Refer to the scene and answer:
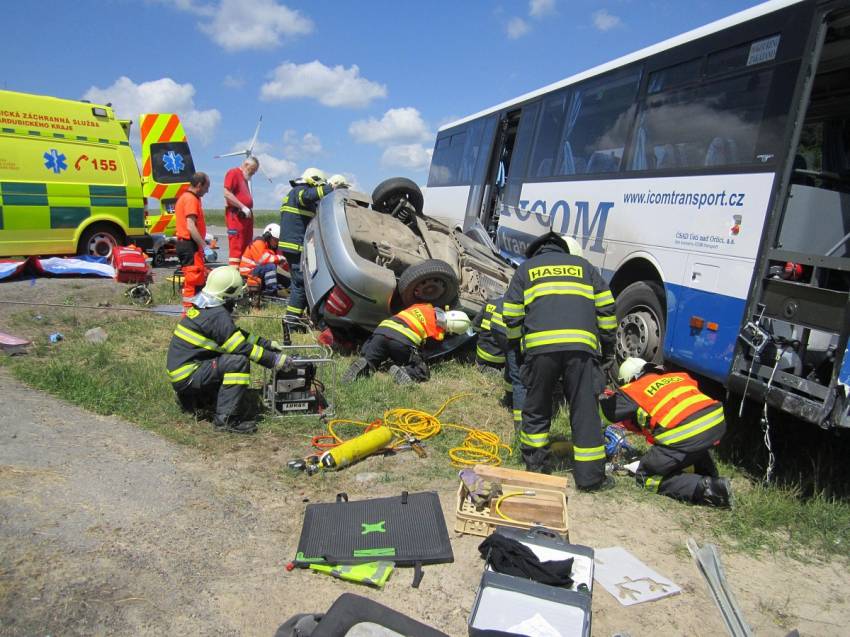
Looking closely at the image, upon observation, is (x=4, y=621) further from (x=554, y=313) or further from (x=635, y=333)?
(x=635, y=333)

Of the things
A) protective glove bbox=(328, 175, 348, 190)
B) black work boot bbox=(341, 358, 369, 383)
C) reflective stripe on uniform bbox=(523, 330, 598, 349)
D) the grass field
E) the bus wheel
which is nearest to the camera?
A: the grass field

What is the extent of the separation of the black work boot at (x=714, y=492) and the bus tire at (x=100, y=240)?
360 inches

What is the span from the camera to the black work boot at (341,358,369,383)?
5.38 metres

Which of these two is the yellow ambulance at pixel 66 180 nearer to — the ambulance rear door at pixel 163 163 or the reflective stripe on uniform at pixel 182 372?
the ambulance rear door at pixel 163 163

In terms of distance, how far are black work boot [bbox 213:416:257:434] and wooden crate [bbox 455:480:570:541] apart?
1684 mm

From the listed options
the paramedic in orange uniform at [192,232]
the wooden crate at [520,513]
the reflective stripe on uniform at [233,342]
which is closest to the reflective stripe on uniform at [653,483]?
the wooden crate at [520,513]

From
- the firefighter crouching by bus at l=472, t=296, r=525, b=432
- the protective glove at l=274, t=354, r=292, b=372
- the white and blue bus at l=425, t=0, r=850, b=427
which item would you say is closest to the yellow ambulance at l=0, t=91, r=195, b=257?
the protective glove at l=274, t=354, r=292, b=372

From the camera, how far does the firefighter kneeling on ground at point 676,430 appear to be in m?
3.71

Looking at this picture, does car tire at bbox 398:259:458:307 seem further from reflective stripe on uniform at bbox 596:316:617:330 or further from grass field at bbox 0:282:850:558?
reflective stripe on uniform at bbox 596:316:617:330

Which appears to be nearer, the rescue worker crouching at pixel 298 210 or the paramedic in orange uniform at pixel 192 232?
the rescue worker crouching at pixel 298 210

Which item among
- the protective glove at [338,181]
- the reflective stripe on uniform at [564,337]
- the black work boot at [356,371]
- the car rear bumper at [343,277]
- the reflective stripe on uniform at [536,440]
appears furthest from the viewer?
the protective glove at [338,181]

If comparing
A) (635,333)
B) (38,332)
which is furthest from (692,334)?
(38,332)

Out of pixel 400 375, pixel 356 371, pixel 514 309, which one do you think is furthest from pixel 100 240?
pixel 514 309

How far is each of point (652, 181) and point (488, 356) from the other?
2.11 metres
